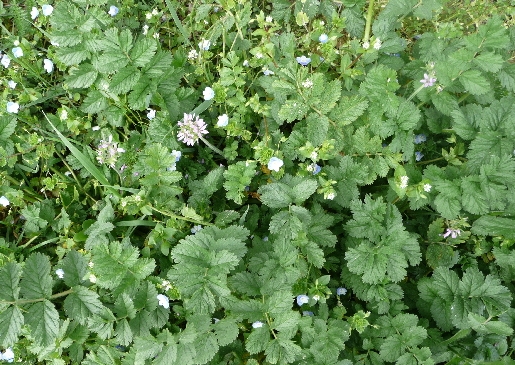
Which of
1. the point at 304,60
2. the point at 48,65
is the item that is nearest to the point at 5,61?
the point at 48,65

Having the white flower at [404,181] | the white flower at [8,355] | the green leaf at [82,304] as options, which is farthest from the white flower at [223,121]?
the white flower at [8,355]

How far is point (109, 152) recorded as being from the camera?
2.64 meters

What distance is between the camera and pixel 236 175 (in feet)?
7.99

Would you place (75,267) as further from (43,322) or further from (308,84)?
(308,84)

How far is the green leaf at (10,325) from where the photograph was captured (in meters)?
2.14

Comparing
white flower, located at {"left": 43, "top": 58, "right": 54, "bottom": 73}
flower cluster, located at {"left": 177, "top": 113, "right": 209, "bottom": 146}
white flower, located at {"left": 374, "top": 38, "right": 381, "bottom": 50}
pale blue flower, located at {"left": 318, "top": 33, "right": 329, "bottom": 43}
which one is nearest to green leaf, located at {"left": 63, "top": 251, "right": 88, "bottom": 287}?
flower cluster, located at {"left": 177, "top": 113, "right": 209, "bottom": 146}

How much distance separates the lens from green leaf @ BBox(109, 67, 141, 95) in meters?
2.34

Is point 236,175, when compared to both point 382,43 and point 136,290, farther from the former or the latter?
point 382,43

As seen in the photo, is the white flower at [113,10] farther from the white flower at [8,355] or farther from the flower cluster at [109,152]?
the white flower at [8,355]

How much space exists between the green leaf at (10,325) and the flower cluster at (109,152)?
893 mm

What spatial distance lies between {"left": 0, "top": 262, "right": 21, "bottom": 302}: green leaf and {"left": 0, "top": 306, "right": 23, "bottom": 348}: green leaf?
7 centimetres

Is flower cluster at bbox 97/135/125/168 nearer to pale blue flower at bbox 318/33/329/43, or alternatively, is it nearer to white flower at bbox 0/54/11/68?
white flower at bbox 0/54/11/68

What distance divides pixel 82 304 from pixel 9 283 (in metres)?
0.37

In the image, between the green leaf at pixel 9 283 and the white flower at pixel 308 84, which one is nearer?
the green leaf at pixel 9 283
